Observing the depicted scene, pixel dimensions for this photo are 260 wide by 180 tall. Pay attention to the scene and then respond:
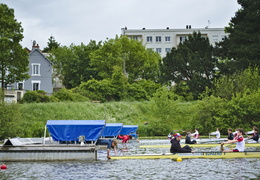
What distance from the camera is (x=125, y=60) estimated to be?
91.3 meters

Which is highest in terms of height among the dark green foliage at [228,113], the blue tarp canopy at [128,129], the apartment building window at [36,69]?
the apartment building window at [36,69]

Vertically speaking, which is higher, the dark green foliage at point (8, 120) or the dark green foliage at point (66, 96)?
the dark green foliage at point (66, 96)

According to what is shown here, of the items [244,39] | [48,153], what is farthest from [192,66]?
[48,153]

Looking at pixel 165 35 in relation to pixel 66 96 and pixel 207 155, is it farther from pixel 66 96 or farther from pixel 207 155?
pixel 207 155

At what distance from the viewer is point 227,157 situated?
28.1m

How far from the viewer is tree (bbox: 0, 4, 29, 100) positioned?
6122 centimetres

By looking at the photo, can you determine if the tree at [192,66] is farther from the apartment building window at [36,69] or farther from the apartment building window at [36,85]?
the apartment building window at [36,69]

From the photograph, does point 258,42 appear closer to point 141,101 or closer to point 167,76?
point 167,76

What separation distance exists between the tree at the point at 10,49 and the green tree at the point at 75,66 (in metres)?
31.6

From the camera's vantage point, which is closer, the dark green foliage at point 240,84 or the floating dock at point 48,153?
the floating dock at point 48,153

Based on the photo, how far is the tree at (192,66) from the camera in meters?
75.6

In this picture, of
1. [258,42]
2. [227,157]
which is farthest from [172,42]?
[227,157]

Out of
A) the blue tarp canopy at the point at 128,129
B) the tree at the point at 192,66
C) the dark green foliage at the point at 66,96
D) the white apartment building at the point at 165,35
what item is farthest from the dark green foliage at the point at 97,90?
the white apartment building at the point at 165,35

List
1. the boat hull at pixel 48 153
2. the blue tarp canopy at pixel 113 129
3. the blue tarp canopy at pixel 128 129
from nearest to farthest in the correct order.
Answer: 1. the boat hull at pixel 48 153
2. the blue tarp canopy at pixel 113 129
3. the blue tarp canopy at pixel 128 129
